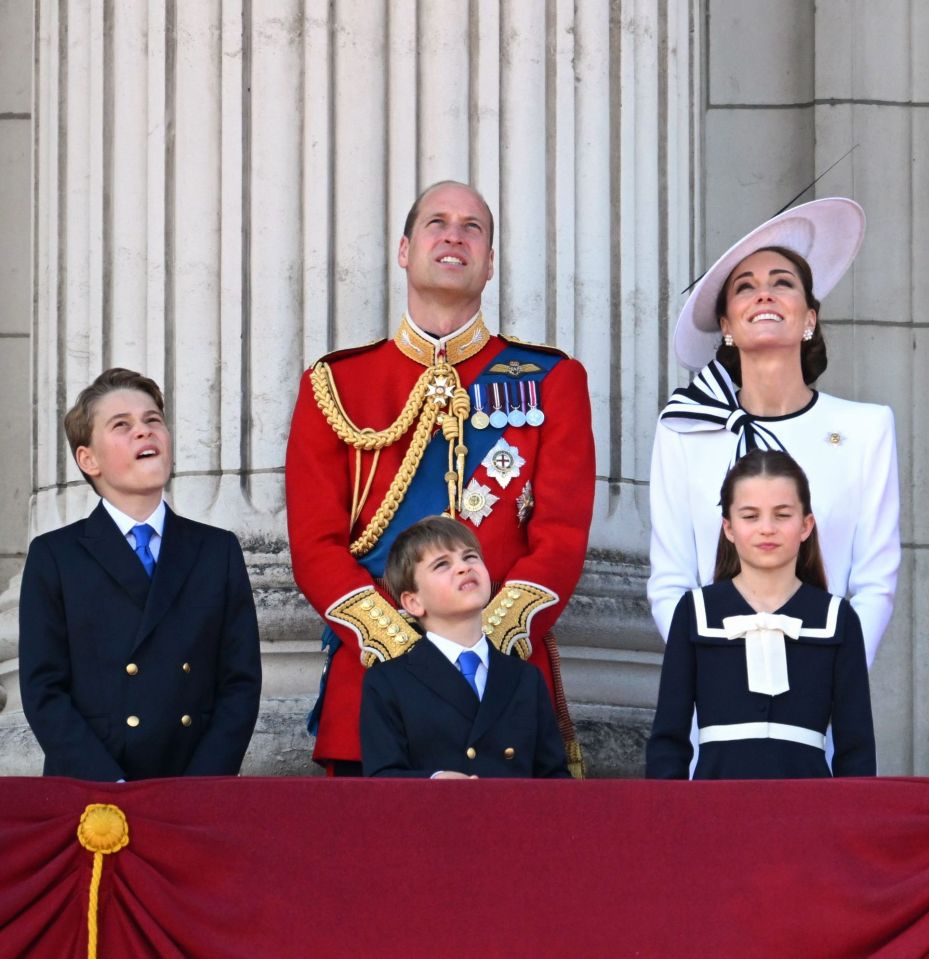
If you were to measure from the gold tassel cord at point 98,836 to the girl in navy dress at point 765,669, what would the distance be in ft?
3.73

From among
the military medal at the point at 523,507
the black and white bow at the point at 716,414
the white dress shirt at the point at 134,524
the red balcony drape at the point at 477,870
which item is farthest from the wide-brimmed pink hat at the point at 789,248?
the red balcony drape at the point at 477,870

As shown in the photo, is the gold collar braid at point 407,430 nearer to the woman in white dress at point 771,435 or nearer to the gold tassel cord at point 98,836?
the woman in white dress at point 771,435

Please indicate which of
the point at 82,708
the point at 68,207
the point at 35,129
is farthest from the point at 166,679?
the point at 35,129

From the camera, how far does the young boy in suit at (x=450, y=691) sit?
493cm

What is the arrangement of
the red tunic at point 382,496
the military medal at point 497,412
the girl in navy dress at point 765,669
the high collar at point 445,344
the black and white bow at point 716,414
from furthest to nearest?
1. the high collar at point 445,344
2. the military medal at point 497,412
3. the black and white bow at point 716,414
4. the red tunic at point 382,496
5. the girl in navy dress at point 765,669

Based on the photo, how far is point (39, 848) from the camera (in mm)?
4227

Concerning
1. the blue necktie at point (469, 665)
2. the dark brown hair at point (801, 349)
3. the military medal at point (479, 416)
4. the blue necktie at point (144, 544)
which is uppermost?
the dark brown hair at point (801, 349)

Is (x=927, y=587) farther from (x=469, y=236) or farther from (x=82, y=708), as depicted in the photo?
(x=82, y=708)

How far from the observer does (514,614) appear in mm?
5270

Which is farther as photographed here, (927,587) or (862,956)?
(927,587)

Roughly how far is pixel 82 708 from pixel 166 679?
0.58 feet

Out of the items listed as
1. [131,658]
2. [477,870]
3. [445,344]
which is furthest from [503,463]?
[477,870]

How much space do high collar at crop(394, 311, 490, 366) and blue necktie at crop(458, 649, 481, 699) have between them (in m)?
0.93

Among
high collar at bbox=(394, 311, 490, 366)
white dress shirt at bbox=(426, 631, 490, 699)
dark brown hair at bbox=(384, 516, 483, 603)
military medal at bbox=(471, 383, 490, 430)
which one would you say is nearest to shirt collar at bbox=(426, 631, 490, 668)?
white dress shirt at bbox=(426, 631, 490, 699)
